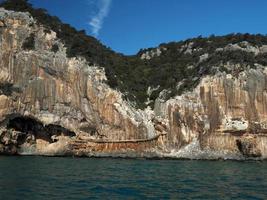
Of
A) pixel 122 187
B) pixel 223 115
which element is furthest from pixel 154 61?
pixel 122 187

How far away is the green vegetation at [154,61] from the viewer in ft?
200

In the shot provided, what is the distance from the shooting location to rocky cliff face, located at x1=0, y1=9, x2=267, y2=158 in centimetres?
5400

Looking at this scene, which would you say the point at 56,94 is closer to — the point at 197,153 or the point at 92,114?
the point at 92,114

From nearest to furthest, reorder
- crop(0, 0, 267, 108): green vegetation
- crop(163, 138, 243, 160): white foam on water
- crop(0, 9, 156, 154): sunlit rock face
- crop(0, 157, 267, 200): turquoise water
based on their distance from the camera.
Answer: crop(0, 157, 267, 200): turquoise water, crop(0, 9, 156, 154): sunlit rock face, crop(163, 138, 243, 160): white foam on water, crop(0, 0, 267, 108): green vegetation

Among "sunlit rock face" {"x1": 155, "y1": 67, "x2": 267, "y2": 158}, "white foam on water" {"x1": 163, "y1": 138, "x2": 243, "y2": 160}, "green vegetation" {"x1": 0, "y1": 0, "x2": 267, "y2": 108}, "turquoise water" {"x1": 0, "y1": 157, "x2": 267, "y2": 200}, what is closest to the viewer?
"turquoise water" {"x1": 0, "y1": 157, "x2": 267, "y2": 200}

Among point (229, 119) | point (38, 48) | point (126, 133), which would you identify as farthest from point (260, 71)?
point (38, 48)

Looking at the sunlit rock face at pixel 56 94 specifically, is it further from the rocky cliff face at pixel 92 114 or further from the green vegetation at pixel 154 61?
the green vegetation at pixel 154 61

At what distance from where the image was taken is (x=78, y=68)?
57062mm

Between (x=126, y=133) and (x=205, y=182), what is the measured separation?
29.4 metres

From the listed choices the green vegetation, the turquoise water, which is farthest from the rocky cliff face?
the turquoise water

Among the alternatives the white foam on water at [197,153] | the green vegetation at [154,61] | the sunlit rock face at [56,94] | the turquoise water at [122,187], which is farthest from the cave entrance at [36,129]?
the turquoise water at [122,187]

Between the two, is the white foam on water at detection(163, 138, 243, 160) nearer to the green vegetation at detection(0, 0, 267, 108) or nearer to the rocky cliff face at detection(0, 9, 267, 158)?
the rocky cliff face at detection(0, 9, 267, 158)

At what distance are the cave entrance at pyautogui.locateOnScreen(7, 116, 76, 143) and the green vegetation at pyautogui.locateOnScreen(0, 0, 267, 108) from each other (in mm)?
8926

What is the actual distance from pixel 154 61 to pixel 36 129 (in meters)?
29.1
